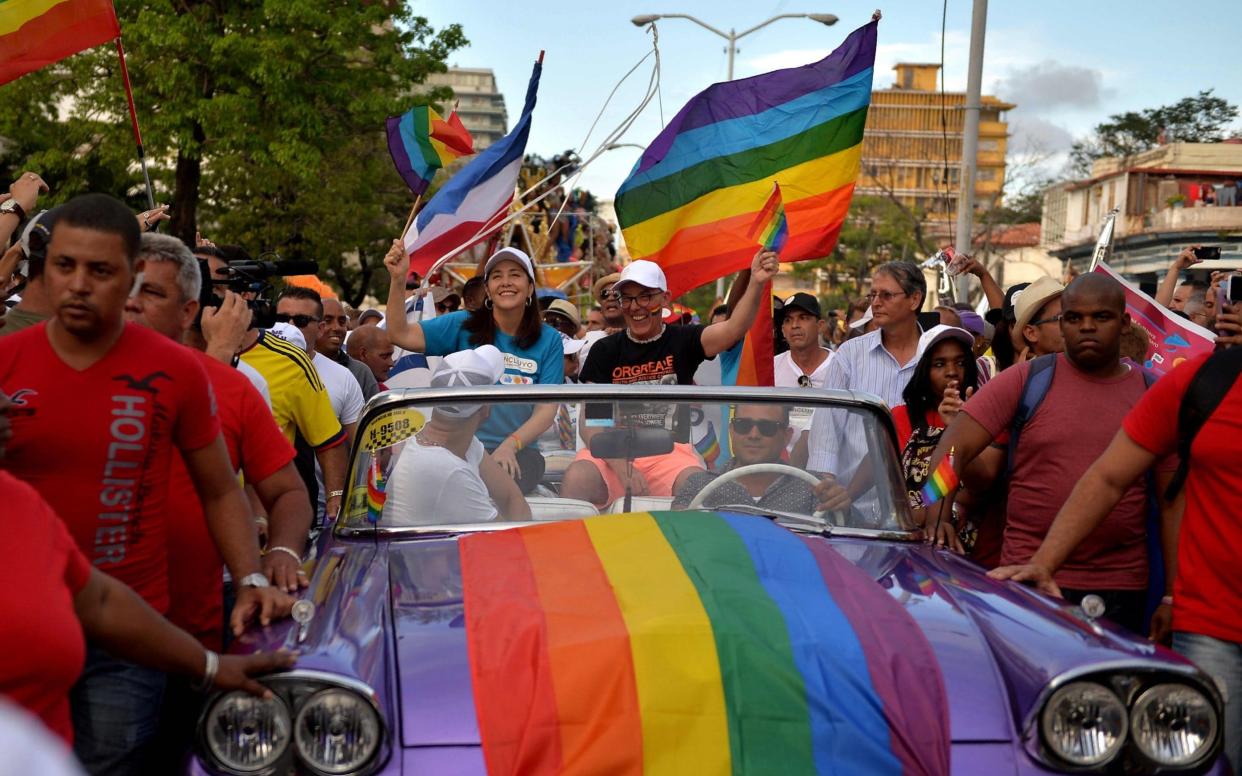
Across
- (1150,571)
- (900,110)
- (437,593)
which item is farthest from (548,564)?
(900,110)

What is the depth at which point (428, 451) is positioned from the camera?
4.55 m

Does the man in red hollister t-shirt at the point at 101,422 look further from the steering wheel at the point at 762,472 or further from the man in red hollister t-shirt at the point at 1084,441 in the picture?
the man in red hollister t-shirt at the point at 1084,441

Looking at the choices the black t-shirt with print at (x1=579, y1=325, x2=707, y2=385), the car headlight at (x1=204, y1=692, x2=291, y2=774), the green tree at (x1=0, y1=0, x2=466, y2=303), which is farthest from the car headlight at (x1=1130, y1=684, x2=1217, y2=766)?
the green tree at (x1=0, y1=0, x2=466, y2=303)

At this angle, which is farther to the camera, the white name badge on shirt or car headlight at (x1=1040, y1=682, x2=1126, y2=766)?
the white name badge on shirt

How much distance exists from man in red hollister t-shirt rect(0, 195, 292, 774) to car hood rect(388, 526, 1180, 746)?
643mm

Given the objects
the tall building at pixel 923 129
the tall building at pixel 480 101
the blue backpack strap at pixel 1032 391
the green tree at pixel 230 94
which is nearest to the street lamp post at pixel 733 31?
the green tree at pixel 230 94

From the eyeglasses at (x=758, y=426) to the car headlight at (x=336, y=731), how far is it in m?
1.91

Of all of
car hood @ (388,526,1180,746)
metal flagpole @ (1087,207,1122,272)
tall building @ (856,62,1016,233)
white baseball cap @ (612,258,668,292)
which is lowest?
car hood @ (388,526,1180,746)

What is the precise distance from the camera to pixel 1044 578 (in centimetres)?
419

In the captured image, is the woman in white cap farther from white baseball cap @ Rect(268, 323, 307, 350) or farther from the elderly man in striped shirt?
the elderly man in striped shirt

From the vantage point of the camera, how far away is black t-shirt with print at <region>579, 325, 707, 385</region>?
6891 millimetres

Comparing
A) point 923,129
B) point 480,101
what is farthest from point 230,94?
point 480,101

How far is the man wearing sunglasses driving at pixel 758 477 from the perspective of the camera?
15.0 ft

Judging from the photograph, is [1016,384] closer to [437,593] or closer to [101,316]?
[437,593]
